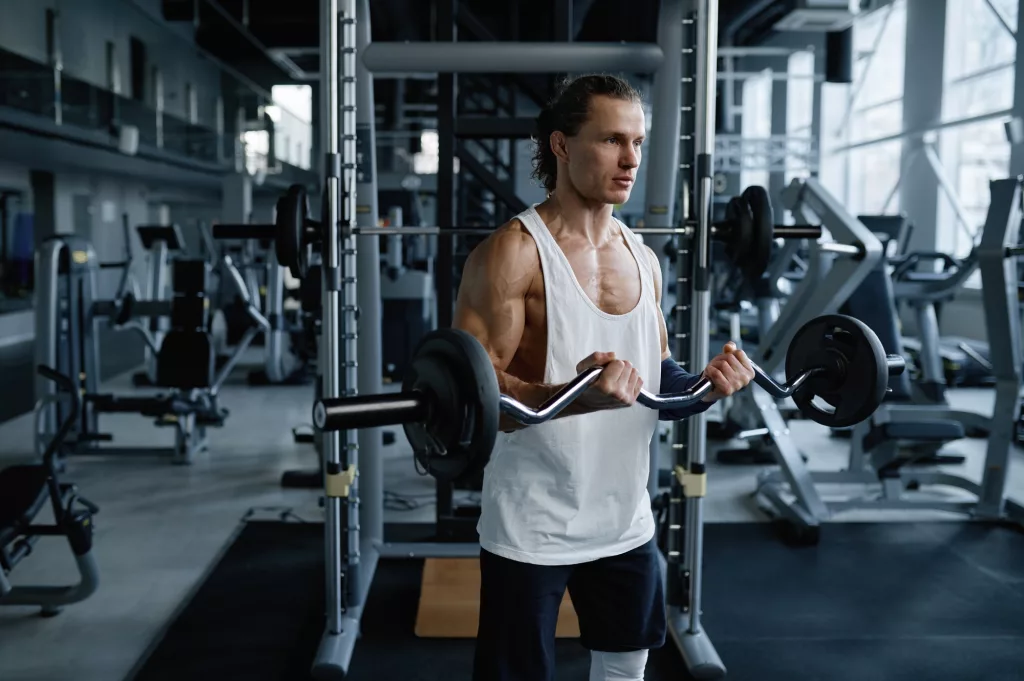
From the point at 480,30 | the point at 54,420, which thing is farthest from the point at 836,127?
the point at 54,420

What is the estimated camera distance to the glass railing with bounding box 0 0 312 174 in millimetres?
9359

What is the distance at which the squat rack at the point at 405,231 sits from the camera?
2.20 metres

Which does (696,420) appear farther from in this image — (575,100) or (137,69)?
(137,69)

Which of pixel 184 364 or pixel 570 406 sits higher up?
pixel 570 406

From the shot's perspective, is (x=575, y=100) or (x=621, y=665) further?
(x=621, y=665)

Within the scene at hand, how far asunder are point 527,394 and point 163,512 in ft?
9.49

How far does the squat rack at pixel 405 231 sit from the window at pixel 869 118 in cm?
→ 810

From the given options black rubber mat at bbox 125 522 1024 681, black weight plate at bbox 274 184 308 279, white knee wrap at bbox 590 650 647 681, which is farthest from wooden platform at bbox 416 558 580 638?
black weight plate at bbox 274 184 308 279

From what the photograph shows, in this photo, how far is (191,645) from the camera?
2.47 meters

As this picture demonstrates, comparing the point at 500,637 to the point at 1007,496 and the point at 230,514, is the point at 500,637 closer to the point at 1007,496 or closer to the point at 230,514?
the point at 230,514

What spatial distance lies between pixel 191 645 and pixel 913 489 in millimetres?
3170

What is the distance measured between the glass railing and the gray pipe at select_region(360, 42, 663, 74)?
7.19m

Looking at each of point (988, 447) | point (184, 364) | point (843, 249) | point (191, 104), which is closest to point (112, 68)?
point (191, 104)

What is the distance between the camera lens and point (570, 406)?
1312 millimetres
